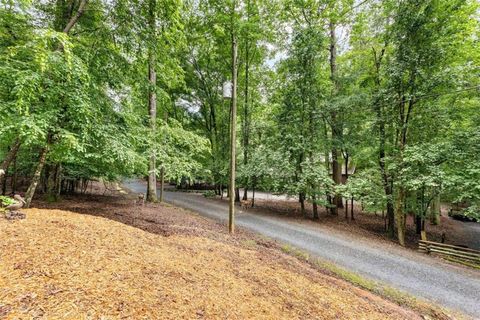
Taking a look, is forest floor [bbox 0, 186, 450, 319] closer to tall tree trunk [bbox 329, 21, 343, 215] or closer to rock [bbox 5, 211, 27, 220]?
rock [bbox 5, 211, 27, 220]

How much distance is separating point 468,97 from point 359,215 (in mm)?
8724

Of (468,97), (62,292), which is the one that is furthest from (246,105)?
(62,292)

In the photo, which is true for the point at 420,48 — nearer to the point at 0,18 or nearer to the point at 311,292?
the point at 311,292

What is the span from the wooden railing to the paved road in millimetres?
1257

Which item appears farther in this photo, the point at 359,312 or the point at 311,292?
the point at 311,292

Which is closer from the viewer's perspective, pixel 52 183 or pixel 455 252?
pixel 455 252

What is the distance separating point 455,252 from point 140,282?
1041cm

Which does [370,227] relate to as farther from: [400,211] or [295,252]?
[295,252]

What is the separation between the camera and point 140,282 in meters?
2.72

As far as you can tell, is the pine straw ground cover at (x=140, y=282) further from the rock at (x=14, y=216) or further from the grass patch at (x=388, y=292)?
the grass patch at (x=388, y=292)

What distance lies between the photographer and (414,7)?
9.01 metres

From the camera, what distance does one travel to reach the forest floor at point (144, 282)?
7.09 ft

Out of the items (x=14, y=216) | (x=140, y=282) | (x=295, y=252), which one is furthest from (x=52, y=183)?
(x=295, y=252)

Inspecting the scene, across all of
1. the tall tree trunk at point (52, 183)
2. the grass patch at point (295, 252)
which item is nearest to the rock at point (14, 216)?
the tall tree trunk at point (52, 183)
